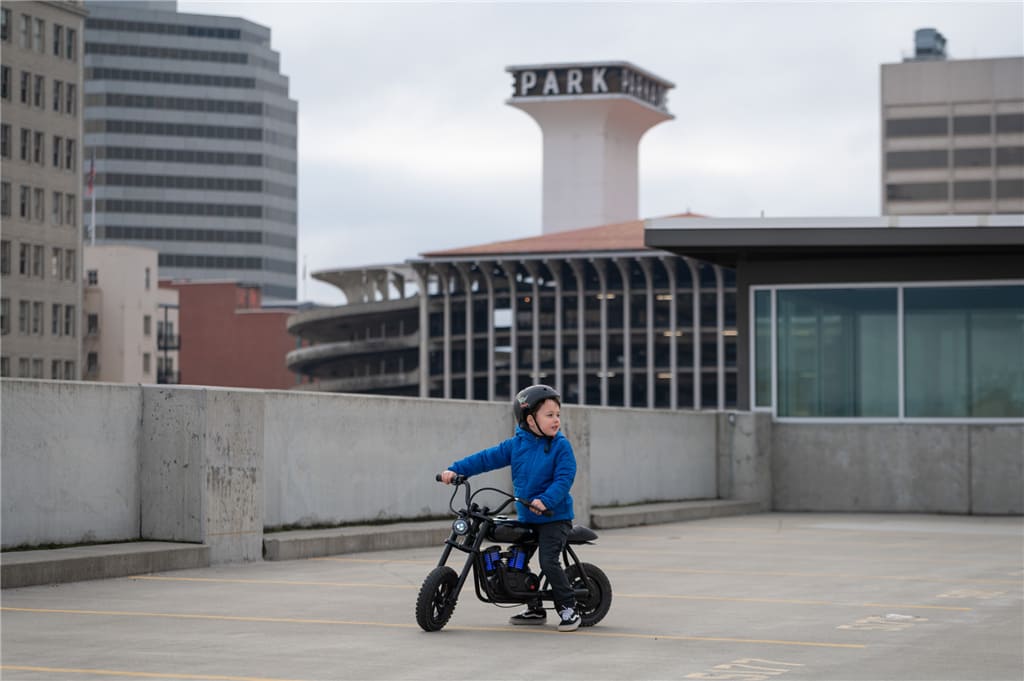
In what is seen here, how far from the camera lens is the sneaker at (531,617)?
→ 11.1 m

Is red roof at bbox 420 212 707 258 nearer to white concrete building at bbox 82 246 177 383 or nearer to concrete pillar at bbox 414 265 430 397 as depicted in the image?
concrete pillar at bbox 414 265 430 397

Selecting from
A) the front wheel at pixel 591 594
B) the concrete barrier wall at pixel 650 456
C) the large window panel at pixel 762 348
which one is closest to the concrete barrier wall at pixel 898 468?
the large window panel at pixel 762 348

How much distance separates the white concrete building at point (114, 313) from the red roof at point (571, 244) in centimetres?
2438

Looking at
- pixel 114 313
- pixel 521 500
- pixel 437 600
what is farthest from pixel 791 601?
pixel 114 313

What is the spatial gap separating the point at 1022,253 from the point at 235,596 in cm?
1855

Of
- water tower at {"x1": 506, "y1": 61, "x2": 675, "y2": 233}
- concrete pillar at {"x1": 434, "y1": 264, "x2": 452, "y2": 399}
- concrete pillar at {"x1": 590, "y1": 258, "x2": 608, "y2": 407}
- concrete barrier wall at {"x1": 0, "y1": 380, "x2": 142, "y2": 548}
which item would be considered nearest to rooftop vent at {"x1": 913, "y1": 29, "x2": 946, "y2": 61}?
water tower at {"x1": 506, "y1": 61, "x2": 675, "y2": 233}

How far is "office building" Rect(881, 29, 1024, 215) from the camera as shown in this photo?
6147 inches

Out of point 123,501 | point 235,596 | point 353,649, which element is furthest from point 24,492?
point 353,649

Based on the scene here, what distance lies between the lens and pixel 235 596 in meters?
12.8

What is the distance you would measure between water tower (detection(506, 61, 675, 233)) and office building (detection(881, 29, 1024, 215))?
30519mm

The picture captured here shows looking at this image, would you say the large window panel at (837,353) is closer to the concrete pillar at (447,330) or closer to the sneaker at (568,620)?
the sneaker at (568,620)

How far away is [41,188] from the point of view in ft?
365

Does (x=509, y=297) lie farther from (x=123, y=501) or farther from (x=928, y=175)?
(x=123, y=501)

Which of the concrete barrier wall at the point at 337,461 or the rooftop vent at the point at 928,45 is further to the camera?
the rooftop vent at the point at 928,45
